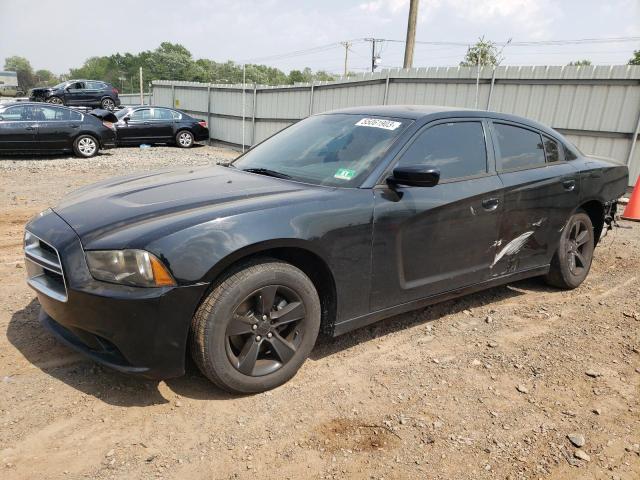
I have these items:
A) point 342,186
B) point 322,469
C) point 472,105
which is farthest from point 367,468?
point 472,105

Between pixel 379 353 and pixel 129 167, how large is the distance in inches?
400

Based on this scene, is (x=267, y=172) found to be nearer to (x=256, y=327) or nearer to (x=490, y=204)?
(x=256, y=327)

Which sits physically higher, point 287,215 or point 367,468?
point 287,215

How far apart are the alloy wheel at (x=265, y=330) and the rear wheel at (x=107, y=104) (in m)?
24.6

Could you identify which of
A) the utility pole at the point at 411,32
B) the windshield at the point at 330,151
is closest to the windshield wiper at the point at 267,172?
the windshield at the point at 330,151

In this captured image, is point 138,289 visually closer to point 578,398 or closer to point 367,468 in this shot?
point 367,468

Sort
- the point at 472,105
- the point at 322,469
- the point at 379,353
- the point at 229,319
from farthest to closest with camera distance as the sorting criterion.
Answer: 1. the point at 472,105
2. the point at 379,353
3. the point at 229,319
4. the point at 322,469

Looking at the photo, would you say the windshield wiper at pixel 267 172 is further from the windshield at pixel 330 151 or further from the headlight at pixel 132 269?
the headlight at pixel 132 269

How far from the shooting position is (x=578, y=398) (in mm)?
3004

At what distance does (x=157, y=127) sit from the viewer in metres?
17.0

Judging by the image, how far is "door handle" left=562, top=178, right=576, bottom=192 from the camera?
170 inches

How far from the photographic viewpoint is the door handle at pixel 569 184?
4309mm

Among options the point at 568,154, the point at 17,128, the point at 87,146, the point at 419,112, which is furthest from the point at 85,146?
the point at 568,154

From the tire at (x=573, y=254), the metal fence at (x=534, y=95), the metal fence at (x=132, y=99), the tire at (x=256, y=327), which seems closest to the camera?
the tire at (x=256, y=327)
